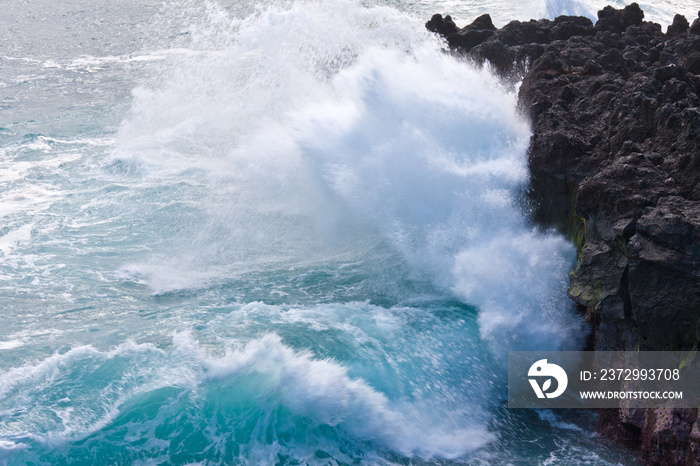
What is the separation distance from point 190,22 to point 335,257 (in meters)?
19.0

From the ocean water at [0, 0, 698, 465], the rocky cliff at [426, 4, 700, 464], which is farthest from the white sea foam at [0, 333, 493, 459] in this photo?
the rocky cliff at [426, 4, 700, 464]

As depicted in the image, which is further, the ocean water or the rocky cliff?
the ocean water

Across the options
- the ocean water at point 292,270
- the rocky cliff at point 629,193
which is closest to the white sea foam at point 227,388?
the ocean water at point 292,270

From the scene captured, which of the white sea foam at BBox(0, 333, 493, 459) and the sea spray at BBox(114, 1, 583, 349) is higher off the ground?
the sea spray at BBox(114, 1, 583, 349)

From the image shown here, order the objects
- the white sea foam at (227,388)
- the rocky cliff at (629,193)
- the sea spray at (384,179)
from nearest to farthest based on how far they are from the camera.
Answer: the rocky cliff at (629,193) → the white sea foam at (227,388) → the sea spray at (384,179)

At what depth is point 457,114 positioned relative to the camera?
953 cm

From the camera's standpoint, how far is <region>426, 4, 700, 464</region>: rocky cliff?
5332 mm

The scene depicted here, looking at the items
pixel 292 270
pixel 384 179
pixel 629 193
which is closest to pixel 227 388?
pixel 292 270

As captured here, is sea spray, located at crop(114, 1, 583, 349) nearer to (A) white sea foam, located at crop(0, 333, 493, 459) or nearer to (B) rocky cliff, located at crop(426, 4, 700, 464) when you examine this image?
(B) rocky cliff, located at crop(426, 4, 700, 464)

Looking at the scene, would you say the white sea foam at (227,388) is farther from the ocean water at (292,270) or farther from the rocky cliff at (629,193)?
the rocky cliff at (629,193)

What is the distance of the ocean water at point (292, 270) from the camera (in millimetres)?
5738

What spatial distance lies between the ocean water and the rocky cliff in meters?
0.42

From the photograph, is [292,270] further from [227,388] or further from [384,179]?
[227,388]

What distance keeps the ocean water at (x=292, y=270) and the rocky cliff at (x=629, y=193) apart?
0.42m
